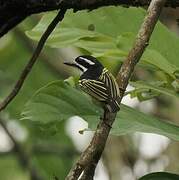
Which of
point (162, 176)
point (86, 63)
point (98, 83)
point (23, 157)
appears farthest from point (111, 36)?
point (23, 157)

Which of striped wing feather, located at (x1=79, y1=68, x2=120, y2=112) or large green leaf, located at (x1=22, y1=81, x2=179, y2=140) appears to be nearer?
striped wing feather, located at (x1=79, y1=68, x2=120, y2=112)

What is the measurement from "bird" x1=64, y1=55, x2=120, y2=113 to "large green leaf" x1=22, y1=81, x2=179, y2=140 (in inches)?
1.6

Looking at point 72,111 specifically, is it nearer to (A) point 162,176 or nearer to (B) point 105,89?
(B) point 105,89

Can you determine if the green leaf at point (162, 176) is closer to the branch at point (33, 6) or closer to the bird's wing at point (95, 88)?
the bird's wing at point (95, 88)

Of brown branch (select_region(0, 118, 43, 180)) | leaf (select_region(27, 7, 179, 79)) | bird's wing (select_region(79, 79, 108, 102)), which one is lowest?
brown branch (select_region(0, 118, 43, 180))

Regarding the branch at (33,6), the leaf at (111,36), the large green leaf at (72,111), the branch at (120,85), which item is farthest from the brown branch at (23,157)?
the branch at (120,85)

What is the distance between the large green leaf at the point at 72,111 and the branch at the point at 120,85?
0.17 meters

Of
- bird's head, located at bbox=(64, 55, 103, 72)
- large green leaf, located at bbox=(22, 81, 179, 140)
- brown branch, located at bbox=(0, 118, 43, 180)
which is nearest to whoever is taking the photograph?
large green leaf, located at bbox=(22, 81, 179, 140)

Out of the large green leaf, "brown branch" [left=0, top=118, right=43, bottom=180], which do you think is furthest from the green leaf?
"brown branch" [left=0, top=118, right=43, bottom=180]

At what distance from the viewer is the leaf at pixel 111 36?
190 cm

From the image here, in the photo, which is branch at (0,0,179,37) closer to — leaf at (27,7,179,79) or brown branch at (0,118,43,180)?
leaf at (27,7,179,79)

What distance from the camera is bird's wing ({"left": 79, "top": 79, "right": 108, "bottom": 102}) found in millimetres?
1724

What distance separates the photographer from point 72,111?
179 cm

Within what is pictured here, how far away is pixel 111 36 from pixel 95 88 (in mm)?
434
